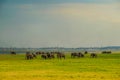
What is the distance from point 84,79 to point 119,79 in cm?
290

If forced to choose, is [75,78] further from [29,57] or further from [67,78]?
[29,57]

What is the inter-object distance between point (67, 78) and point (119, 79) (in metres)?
4.34

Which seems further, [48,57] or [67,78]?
[48,57]

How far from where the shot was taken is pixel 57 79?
27.0 m

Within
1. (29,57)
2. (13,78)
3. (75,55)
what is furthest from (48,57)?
(13,78)

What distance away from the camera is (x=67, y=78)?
27906 millimetres

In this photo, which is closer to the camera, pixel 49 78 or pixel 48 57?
pixel 49 78

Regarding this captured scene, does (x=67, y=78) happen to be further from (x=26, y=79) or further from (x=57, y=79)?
(x=26, y=79)

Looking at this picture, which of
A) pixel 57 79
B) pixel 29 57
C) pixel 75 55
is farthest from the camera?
pixel 75 55

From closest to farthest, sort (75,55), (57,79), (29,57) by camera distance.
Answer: (57,79) < (29,57) < (75,55)

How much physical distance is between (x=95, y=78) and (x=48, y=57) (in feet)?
169

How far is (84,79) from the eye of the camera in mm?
27141

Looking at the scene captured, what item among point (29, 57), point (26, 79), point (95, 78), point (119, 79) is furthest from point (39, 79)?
point (29, 57)

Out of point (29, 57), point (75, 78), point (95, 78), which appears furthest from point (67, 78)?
point (29, 57)
